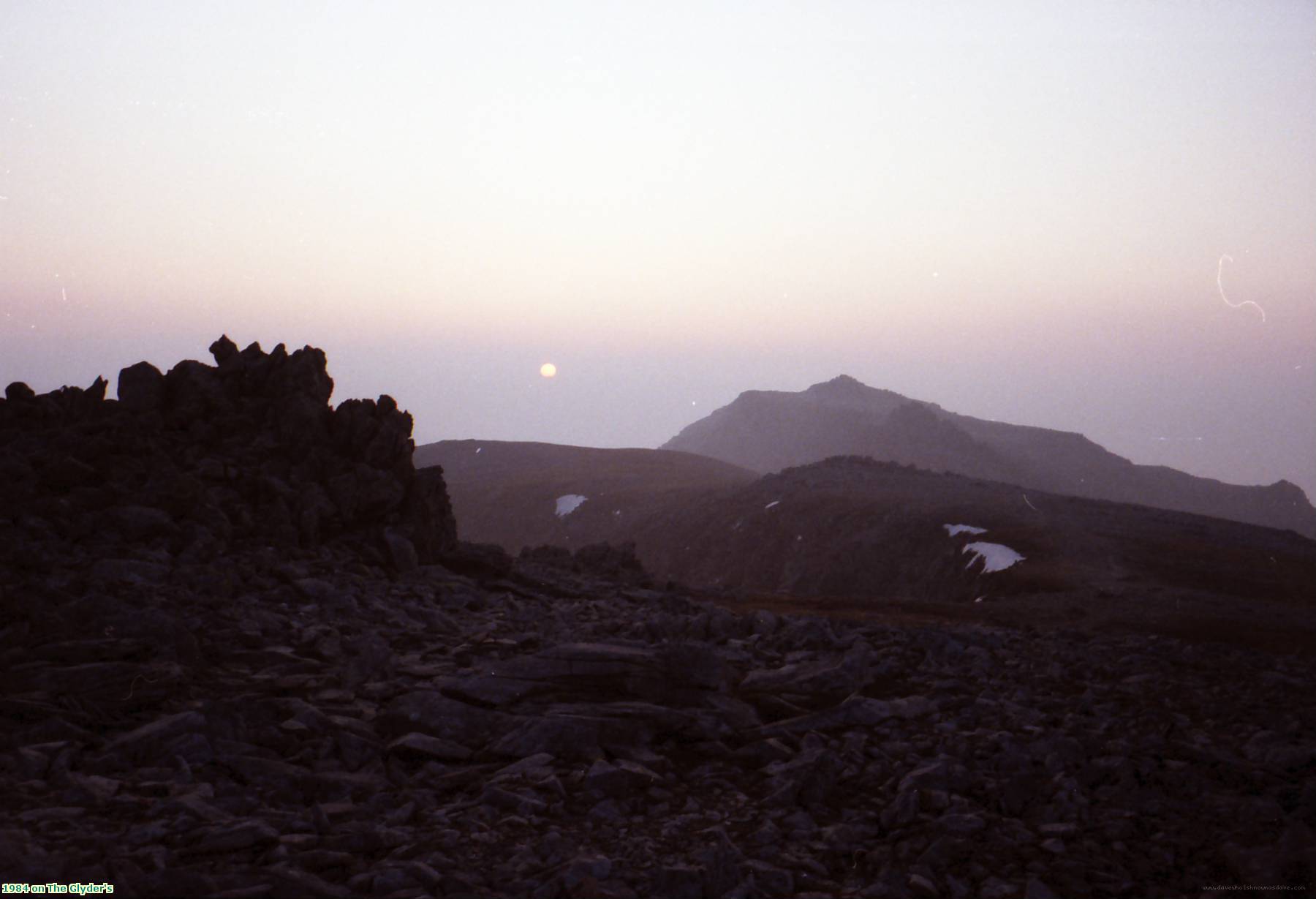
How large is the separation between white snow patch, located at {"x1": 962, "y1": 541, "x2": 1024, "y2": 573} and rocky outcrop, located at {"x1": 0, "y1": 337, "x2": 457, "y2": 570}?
2360 cm

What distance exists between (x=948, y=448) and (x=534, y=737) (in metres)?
115

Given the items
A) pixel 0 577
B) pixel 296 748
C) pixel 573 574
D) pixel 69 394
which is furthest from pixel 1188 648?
pixel 69 394

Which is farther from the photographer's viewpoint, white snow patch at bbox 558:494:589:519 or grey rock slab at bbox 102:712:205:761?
white snow patch at bbox 558:494:589:519

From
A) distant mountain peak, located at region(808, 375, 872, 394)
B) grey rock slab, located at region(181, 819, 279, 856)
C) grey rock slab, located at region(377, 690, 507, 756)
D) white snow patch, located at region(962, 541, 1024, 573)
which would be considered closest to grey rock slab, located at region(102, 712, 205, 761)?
grey rock slab, located at region(377, 690, 507, 756)

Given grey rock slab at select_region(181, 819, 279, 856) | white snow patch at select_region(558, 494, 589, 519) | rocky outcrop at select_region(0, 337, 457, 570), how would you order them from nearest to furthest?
grey rock slab at select_region(181, 819, 279, 856)
rocky outcrop at select_region(0, 337, 457, 570)
white snow patch at select_region(558, 494, 589, 519)

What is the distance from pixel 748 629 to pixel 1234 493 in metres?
119

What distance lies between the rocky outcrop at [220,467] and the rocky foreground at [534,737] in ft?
0.30

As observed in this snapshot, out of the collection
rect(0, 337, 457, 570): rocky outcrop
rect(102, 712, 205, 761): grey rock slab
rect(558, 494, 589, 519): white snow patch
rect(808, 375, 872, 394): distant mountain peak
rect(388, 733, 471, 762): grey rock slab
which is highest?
rect(808, 375, 872, 394): distant mountain peak

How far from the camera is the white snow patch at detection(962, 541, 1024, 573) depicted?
3659 cm

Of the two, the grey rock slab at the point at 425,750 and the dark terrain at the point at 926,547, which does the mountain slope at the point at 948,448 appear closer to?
the dark terrain at the point at 926,547

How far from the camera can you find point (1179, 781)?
1049 cm

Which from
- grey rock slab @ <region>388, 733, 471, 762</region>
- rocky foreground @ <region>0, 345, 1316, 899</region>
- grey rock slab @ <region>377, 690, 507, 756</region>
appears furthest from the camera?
grey rock slab @ <region>377, 690, 507, 756</region>

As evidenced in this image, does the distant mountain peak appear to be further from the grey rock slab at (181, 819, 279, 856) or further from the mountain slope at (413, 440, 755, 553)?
the grey rock slab at (181, 819, 279, 856)

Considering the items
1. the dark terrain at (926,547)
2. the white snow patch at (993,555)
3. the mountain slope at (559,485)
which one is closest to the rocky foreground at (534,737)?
the dark terrain at (926,547)
